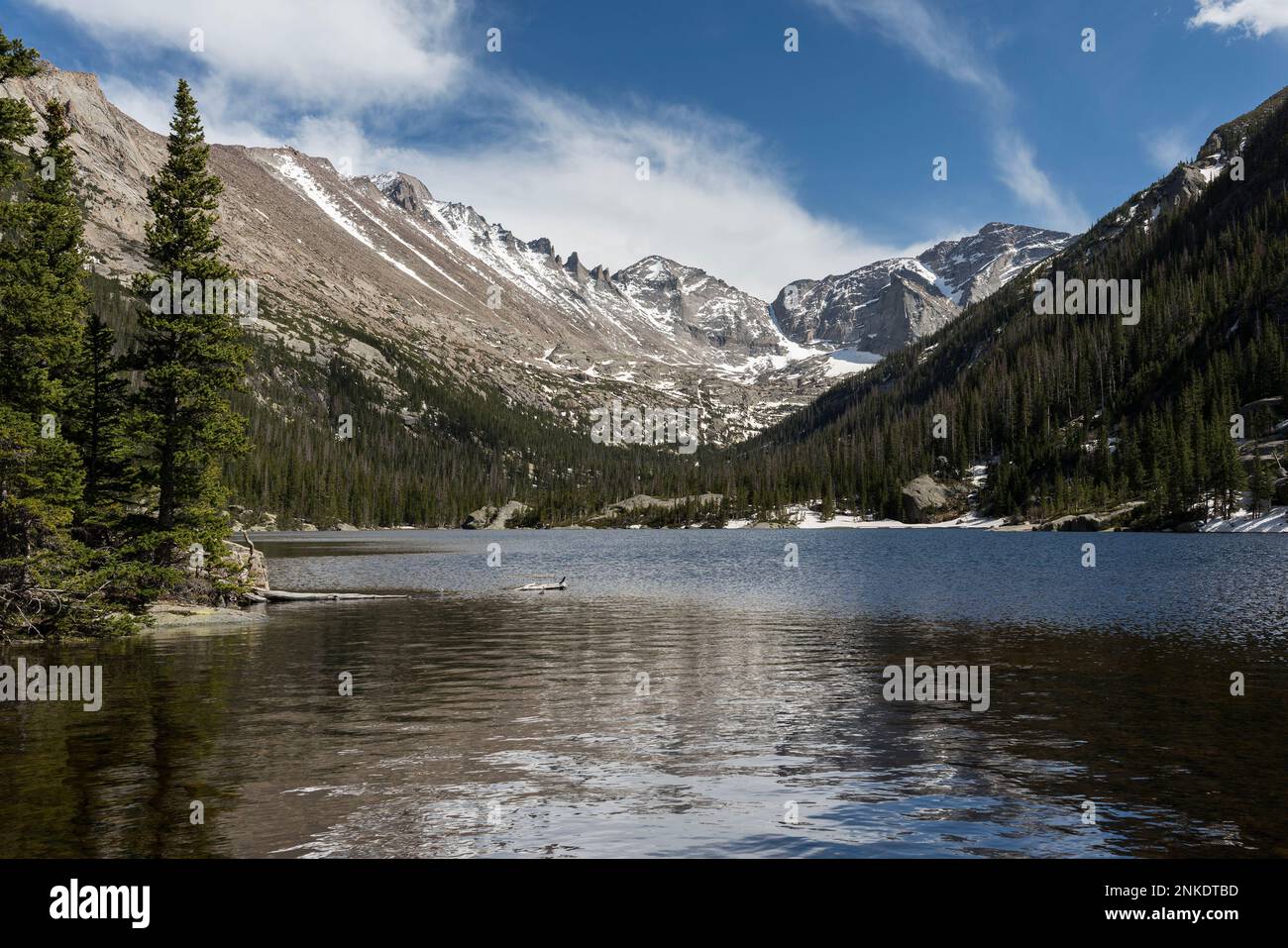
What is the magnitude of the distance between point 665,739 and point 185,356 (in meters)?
35.2

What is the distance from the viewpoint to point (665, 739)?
66.3ft

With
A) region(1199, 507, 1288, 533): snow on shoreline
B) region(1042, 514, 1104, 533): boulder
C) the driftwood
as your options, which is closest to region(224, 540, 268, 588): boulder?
the driftwood

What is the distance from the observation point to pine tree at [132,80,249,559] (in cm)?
4109

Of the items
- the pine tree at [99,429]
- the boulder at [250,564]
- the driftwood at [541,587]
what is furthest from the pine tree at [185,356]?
the driftwood at [541,587]

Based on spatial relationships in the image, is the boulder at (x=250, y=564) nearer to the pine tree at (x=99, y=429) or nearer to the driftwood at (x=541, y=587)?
the pine tree at (x=99, y=429)

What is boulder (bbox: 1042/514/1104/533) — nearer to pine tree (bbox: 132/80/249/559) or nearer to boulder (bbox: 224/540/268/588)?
boulder (bbox: 224/540/268/588)

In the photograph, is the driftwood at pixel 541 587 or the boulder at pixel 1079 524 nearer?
the driftwood at pixel 541 587

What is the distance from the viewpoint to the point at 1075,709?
22.7 meters

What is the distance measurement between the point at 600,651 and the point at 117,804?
20673 millimetres

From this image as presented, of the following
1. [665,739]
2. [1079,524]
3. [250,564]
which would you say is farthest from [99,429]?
[1079,524]

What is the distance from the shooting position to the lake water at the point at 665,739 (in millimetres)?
13406

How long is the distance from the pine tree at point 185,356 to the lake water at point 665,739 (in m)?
7.72

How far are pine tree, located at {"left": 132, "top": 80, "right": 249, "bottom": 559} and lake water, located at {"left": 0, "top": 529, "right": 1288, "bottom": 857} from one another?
7718 millimetres

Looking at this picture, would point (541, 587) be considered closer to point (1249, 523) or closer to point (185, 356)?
point (185, 356)
